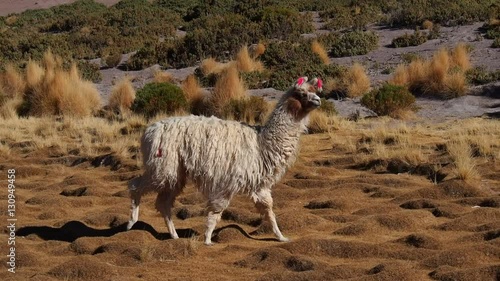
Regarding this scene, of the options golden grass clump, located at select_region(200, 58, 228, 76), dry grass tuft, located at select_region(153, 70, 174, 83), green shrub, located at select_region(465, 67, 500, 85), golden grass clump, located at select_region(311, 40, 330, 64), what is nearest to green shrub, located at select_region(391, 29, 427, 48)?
golden grass clump, located at select_region(311, 40, 330, 64)

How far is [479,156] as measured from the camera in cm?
1267

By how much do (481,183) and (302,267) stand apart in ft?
14.1

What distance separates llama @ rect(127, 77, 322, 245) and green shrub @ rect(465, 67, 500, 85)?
37.4 feet

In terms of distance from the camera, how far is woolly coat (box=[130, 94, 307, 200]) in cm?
863

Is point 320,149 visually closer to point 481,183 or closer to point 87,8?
point 481,183

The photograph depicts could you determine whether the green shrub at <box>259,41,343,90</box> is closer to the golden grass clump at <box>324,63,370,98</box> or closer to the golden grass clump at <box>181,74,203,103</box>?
the golden grass clump at <box>324,63,370,98</box>

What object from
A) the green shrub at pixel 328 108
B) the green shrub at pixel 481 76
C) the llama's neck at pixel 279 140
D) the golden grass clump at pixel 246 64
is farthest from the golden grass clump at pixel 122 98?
the llama's neck at pixel 279 140

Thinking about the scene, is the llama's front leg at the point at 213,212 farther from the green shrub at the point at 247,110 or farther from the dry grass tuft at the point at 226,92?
the dry grass tuft at the point at 226,92

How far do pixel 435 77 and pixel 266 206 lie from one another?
11137 millimetres

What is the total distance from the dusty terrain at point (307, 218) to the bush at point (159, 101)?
2.85 meters

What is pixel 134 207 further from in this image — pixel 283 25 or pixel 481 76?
pixel 283 25

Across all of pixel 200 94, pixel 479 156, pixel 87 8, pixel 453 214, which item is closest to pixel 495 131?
pixel 479 156

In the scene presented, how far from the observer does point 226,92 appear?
1816 centimetres

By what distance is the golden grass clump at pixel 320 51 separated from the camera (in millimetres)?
23464
